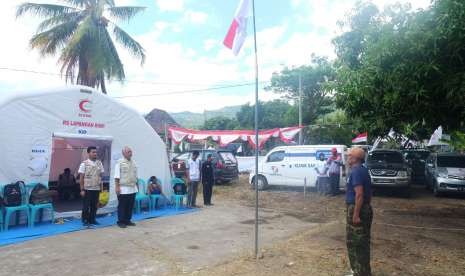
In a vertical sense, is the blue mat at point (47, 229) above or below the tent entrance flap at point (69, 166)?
below

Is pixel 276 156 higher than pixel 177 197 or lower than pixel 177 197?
higher

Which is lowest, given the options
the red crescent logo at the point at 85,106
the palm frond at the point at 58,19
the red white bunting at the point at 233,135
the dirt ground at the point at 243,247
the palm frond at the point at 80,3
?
the dirt ground at the point at 243,247

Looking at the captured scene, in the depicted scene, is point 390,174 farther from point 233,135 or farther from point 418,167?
point 233,135

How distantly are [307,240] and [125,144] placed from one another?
5.89 metres

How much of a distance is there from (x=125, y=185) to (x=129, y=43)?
12540 millimetres

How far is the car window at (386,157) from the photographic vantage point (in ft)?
52.5

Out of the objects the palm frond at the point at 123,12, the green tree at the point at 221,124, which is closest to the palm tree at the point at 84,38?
the palm frond at the point at 123,12

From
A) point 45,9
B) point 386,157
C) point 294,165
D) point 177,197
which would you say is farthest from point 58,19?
point 386,157

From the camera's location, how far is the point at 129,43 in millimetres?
19828

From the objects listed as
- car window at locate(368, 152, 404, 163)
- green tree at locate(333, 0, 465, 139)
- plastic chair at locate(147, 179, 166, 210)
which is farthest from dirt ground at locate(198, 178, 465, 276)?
Answer: plastic chair at locate(147, 179, 166, 210)

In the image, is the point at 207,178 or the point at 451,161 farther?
the point at 451,161

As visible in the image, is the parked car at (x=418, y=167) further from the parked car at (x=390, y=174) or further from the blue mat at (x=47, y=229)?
the blue mat at (x=47, y=229)

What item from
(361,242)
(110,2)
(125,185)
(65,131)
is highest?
(110,2)

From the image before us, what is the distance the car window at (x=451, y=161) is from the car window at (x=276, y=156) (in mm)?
6037
